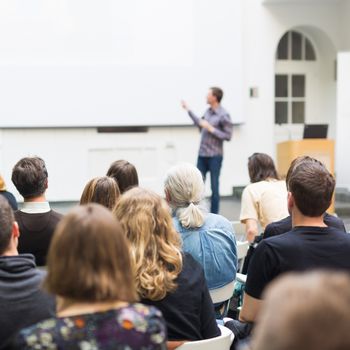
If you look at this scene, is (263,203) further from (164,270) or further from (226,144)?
(226,144)

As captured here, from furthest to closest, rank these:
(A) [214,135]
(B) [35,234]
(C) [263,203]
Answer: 1. (A) [214,135]
2. (C) [263,203]
3. (B) [35,234]

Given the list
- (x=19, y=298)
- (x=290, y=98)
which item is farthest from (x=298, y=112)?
(x=19, y=298)

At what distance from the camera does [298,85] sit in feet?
31.5

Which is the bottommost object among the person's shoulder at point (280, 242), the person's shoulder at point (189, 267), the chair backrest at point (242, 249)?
the chair backrest at point (242, 249)

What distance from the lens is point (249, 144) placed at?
8.90 m

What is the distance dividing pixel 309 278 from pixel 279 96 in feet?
29.1

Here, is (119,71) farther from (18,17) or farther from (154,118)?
(18,17)

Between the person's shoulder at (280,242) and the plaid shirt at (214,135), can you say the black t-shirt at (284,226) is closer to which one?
the person's shoulder at (280,242)

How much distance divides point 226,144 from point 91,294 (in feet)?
24.8

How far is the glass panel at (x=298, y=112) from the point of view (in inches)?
379

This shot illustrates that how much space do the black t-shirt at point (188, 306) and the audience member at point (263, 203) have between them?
5.70 ft

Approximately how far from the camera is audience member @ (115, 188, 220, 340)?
1.96m

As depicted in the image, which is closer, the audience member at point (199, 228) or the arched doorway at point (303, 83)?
the audience member at point (199, 228)

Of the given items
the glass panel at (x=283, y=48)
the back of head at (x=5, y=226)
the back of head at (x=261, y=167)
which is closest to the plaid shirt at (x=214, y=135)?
the back of head at (x=261, y=167)
